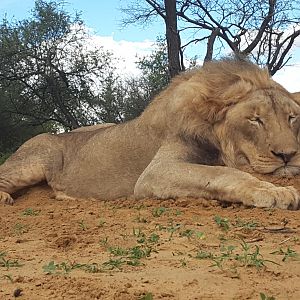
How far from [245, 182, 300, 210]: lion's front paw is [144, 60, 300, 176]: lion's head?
770mm

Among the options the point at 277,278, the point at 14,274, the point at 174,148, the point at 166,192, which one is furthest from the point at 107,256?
the point at 174,148

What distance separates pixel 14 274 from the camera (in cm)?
275

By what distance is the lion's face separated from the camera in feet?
16.9

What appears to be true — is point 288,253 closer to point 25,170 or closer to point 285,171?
point 285,171

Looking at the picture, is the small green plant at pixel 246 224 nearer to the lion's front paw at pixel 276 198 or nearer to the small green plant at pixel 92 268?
the lion's front paw at pixel 276 198

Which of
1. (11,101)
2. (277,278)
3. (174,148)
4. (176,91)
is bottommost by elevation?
(277,278)

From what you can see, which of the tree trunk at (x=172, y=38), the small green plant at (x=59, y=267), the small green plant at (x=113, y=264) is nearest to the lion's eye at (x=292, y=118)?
the small green plant at (x=113, y=264)

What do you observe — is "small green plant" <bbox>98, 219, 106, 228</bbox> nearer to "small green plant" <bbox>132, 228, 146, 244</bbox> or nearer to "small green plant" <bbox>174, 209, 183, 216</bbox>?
"small green plant" <bbox>132, 228, 146, 244</bbox>

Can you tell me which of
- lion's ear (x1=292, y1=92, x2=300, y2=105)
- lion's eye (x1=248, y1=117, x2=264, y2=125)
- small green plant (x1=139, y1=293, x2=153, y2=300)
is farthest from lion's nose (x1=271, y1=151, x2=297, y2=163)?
small green plant (x1=139, y1=293, x2=153, y2=300)

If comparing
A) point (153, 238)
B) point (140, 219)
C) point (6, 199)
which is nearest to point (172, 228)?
point (153, 238)

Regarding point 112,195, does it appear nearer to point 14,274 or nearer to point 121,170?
point 121,170

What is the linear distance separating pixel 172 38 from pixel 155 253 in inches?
473

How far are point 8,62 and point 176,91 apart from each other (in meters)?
12.3

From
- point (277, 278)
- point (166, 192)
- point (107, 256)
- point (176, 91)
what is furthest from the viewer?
point (176, 91)
